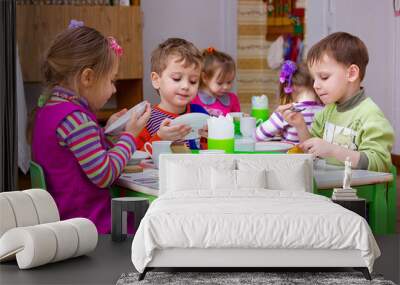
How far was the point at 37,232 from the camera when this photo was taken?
2260mm

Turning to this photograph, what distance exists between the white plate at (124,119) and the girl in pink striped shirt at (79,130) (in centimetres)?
3

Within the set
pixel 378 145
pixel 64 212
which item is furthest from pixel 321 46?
pixel 64 212

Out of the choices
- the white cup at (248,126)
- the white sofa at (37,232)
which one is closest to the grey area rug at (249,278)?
the white sofa at (37,232)

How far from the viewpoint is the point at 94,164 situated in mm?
2838

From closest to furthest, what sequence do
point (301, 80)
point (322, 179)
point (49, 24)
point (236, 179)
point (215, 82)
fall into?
1. point (236, 179)
2. point (322, 179)
3. point (301, 80)
4. point (215, 82)
5. point (49, 24)

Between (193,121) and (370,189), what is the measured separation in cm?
76

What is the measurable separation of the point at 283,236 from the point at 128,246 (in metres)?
0.68

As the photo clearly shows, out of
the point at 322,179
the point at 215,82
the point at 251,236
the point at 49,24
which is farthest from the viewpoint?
the point at 49,24

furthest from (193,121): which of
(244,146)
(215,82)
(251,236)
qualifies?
(215,82)

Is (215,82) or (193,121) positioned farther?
(215,82)

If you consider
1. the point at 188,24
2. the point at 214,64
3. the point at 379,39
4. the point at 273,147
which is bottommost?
the point at 273,147

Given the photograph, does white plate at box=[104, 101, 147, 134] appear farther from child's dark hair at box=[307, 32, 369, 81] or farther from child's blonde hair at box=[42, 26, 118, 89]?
child's dark hair at box=[307, 32, 369, 81]

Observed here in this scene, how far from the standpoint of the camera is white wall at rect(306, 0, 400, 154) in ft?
23.4

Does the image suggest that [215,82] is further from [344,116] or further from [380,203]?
[380,203]
